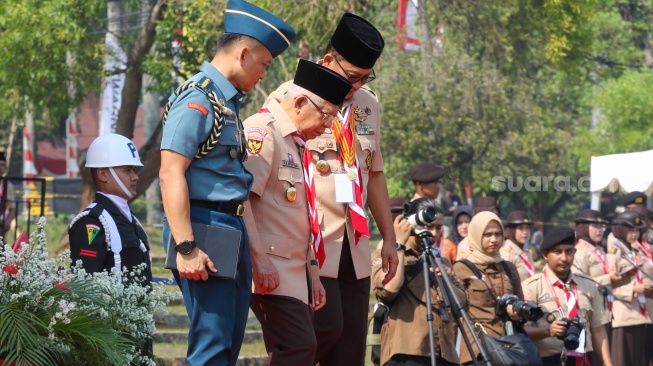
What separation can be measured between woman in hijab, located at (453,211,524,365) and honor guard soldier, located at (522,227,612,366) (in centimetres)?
45

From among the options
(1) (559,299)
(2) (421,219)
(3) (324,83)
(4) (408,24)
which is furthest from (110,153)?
(4) (408,24)

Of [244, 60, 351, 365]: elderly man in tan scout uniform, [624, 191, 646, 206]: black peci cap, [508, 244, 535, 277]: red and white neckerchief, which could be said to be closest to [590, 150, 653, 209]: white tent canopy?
[624, 191, 646, 206]: black peci cap

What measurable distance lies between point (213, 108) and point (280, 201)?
2.83 ft

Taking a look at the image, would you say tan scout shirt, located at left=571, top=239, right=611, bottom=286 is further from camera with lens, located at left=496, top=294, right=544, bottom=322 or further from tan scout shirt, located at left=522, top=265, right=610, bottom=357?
camera with lens, located at left=496, top=294, right=544, bottom=322

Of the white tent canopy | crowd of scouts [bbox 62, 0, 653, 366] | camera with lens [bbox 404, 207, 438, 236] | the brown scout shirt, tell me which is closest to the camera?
crowd of scouts [bbox 62, 0, 653, 366]

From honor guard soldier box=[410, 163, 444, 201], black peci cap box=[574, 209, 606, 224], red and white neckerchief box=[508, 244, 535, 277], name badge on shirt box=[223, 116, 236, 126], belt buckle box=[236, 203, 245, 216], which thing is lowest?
red and white neckerchief box=[508, 244, 535, 277]

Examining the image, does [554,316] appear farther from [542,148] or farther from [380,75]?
[542,148]

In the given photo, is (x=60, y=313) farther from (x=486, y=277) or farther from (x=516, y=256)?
(x=516, y=256)

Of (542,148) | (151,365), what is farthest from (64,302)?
(542,148)

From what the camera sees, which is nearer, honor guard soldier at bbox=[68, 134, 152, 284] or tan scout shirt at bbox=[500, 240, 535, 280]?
honor guard soldier at bbox=[68, 134, 152, 284]

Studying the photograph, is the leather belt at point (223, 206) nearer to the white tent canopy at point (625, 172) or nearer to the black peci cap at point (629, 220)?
the black peci cap at point (629, 220)

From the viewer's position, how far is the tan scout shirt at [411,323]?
8008 mm

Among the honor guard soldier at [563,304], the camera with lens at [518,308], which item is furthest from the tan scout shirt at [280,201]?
the honor guard soldier at [563,304]

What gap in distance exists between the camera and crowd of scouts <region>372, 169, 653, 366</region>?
808cm
